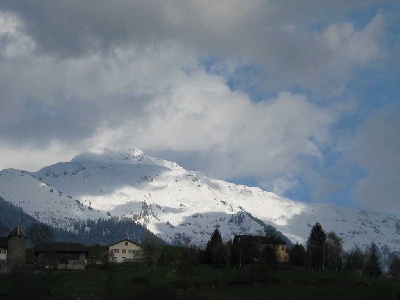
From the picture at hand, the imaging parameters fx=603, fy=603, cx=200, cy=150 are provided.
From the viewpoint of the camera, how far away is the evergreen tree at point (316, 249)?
5876 inches

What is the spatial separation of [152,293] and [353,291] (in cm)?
4580

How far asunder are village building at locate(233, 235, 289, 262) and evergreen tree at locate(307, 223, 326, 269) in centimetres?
824

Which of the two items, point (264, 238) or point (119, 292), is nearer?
point (119, 292)

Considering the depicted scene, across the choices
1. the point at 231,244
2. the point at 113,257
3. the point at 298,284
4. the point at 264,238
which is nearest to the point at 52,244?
the point at 113,257

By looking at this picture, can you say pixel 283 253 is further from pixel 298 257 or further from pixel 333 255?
pixel 298 257

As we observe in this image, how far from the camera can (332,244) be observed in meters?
167

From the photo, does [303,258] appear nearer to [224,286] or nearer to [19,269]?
[224,286]

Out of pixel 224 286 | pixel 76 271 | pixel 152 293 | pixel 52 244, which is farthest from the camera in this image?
pixel 52 244

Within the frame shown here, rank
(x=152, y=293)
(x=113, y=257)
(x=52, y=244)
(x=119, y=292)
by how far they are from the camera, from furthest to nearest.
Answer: (x=113, y=257)
(x=52, y=244)
(x=119, y=292)
(x=152, y=293)

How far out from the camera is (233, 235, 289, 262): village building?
14238cm

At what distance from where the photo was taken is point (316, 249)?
153250 millimetres

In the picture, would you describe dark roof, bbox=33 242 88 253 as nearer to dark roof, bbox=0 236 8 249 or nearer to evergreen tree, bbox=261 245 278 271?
dark roof, bbox=0 236 8 249

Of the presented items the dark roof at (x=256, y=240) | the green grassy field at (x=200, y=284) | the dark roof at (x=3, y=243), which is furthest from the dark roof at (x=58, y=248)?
the dark roof at (x=256, y=240)

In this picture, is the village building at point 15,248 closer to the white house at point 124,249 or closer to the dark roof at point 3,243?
the dark roof at point 3,243
